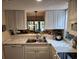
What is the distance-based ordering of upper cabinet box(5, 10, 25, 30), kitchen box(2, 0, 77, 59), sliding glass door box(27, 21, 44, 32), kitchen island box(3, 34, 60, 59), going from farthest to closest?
sliding glass door box(27, 21, 44, 32) → upper cabinet box(5, 10, 25, 30) → kitchen island box(3, 34, 60, 59) → kitchen box(2, 0, 77, 59)

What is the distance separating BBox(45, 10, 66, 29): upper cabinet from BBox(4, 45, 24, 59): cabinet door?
256 cm

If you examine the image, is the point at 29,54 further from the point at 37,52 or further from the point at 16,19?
the point at 16,19

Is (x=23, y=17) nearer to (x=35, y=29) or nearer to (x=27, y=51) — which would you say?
(x=35, y=29)

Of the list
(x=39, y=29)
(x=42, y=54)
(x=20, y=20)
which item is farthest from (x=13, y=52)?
(x=39, y=29)

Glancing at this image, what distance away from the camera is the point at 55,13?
678 centimetres

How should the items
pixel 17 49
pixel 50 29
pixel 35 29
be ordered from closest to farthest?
1. pixel 17 49
2. pixel 50 29
3. pixel 35 29

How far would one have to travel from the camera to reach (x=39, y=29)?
8.25m

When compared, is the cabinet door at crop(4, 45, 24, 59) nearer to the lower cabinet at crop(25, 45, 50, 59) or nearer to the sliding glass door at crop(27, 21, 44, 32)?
the lower cabinet at crop(25, 45, 50, 59)

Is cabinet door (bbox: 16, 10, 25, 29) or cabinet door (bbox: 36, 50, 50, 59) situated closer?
cabinet door (bbox: 36, 50, 50, 59)

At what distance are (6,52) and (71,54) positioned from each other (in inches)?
101

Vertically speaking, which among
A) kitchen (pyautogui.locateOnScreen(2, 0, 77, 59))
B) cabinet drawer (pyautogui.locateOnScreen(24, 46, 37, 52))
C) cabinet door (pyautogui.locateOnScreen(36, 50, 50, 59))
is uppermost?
kitchen (pyautogui.locateOnScreen(2, 0, 77, 59))

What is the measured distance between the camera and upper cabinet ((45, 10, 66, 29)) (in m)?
6.74

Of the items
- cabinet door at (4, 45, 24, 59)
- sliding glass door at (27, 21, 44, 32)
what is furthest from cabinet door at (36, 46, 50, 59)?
sliding glass door at (27, 21, 44, 32)

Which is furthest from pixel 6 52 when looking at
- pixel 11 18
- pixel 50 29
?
pixel 50 29
